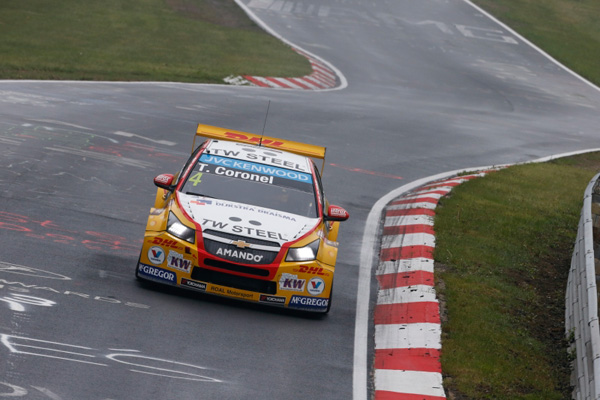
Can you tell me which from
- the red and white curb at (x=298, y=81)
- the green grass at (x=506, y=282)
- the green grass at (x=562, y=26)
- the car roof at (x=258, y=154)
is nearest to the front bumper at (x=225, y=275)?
the green grass at (x=506, y=282)

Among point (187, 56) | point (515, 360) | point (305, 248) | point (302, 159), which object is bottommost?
point (515, 360)

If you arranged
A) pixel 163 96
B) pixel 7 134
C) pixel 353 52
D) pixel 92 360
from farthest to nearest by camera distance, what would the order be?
pixel 353 52
pixel 163 96
pixel 7 134
pixel 92 360

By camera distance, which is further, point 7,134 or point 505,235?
point 7,134

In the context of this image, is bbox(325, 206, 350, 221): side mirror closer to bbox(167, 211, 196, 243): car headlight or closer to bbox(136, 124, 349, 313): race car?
bbox(136, 124, 349, 313): race car

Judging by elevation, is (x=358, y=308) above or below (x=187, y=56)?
below

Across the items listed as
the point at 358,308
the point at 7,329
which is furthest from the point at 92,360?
the point at 358,308

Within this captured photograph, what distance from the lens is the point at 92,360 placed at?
7.77m

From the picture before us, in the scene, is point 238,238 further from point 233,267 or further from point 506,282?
point 506,282

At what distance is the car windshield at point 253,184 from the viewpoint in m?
10.6

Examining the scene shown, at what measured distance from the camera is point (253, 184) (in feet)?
35.9

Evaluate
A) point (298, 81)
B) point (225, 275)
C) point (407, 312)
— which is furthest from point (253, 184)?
point (298, 81)

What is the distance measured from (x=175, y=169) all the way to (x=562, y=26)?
4140cm

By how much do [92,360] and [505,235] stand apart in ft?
25.4

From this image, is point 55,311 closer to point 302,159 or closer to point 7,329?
point 7,329
